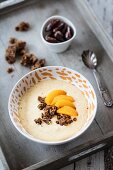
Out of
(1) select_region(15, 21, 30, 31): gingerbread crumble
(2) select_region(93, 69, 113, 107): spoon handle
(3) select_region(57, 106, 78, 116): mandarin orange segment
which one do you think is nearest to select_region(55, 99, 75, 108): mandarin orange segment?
(3) select_region(57, 106, 78, 116): mandarin orange segment

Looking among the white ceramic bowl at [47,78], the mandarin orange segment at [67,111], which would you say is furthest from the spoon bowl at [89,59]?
the mandarin orange segment at [67,111]

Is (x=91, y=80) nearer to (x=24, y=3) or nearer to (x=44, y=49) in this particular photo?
(x=44, y=49)

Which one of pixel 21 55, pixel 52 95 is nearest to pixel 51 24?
pixel 21 55

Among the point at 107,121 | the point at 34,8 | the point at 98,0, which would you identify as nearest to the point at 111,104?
the point at 107,121

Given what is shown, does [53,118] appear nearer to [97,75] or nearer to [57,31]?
[97,75]

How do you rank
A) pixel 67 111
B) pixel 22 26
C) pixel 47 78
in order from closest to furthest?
pixel 67 111 < pixel 47 78 < pixel 22 26

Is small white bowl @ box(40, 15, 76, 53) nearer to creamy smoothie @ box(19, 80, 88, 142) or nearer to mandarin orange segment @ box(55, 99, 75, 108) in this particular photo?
creamy smoothie @ box(19, 80, 88, 142)
